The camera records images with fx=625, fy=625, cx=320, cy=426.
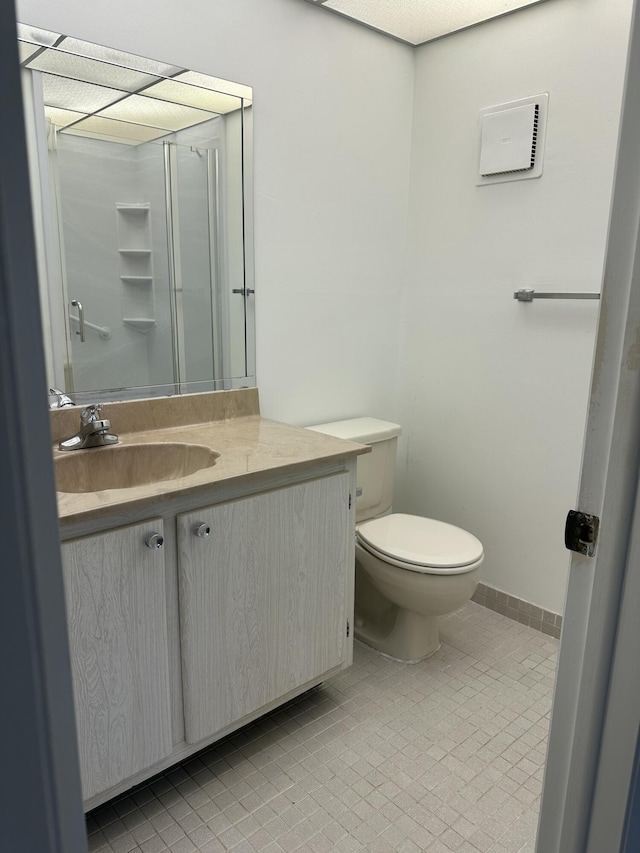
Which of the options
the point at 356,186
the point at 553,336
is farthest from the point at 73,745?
the point at 356,186

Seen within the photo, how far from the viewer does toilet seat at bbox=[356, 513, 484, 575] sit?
1.93 meters

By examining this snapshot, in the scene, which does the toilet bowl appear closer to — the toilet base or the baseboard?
the toilet base

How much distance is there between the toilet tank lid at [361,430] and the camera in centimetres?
220

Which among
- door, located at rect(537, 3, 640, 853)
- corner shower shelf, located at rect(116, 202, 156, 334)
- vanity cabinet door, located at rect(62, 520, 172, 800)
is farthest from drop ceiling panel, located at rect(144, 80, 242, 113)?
door, located at rect(537, 3, 640, 853)

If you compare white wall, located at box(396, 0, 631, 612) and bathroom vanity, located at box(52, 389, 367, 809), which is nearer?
bathroom vanity, located at box(52, 389, 367, 809)

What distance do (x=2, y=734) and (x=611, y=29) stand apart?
7.48 ft

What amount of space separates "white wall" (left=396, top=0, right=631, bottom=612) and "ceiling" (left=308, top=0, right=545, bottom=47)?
2.1 inches

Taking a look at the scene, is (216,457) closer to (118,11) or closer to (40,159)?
(40,159)

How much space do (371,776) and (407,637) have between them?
556 millimetres

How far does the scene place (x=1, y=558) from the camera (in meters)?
0.39

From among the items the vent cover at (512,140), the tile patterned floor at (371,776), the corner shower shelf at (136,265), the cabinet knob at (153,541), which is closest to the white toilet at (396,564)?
the tile patterned floor at (371,776)

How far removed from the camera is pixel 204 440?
1.80 meters

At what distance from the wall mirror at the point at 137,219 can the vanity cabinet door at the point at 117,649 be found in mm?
621

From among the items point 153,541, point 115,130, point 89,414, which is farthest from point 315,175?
point 153,541
